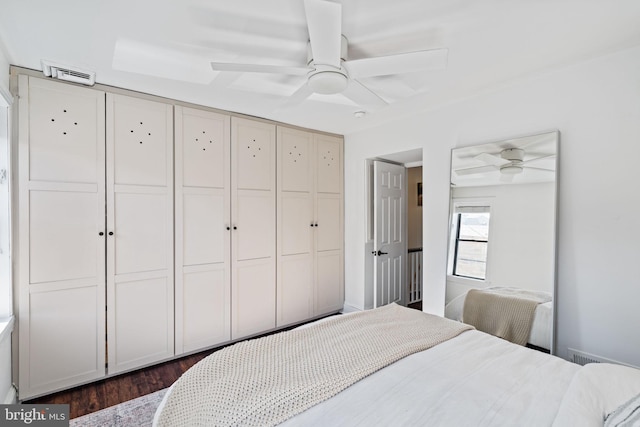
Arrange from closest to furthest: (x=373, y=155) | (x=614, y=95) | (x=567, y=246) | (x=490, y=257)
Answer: (x=614, y=95) < (x=567, y=246) < (x=490, y=257) < (x=373, y=155)

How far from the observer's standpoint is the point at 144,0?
151cm

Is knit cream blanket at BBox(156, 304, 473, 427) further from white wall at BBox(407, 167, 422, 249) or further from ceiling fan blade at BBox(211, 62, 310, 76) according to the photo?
white wall at BBox(407, 167, 422, 249)

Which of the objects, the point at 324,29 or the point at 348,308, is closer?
the point at 324,29

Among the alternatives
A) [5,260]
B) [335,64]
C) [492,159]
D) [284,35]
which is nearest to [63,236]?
[5,260]

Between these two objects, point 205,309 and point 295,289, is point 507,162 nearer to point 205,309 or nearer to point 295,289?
point 295,289

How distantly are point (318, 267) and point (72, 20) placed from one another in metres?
3.01

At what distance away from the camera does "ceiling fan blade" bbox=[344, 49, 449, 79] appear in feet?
5.18

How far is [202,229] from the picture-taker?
2906mm

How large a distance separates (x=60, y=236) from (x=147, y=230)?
22.4 inches

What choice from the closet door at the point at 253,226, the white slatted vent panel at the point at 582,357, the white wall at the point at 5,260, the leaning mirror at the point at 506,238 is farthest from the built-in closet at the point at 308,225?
the white slatted vent panel at the point at 582,357

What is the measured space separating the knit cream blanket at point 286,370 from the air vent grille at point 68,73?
2178 mm

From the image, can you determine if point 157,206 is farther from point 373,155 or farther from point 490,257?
point 490,257

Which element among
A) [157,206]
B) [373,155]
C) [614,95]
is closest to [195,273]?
[157,206]

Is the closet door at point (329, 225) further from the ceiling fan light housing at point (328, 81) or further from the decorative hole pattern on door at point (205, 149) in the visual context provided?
the ceiling fan light housing at point (328, 81)
